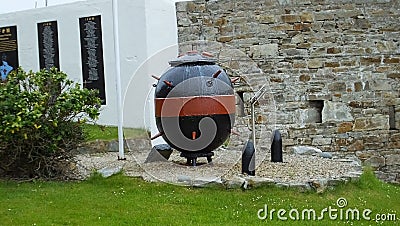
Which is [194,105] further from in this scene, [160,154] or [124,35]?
[124,35]

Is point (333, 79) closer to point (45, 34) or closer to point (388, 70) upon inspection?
point (388, 70)

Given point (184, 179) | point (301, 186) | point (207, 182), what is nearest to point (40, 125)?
point (184, 179)

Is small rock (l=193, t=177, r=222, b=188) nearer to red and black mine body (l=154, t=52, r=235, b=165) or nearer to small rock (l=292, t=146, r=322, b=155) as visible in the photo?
red and black mine body (l=154, t=52, r=235, b=165)

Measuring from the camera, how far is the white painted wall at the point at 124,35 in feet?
34.6

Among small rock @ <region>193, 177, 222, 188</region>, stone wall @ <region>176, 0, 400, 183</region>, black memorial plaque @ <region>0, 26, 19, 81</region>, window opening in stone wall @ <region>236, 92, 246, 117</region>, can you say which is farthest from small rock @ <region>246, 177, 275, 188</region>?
black memorial plaque @ <region>0, 26, 19, 81</region>

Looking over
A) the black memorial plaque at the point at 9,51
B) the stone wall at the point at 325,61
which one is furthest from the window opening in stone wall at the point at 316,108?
the black memorial plaque at the point at 9,51

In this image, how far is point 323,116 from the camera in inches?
442

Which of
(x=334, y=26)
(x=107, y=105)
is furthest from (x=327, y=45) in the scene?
(x=107, y=105)

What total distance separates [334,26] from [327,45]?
332mm

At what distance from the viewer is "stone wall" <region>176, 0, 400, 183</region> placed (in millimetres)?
11109

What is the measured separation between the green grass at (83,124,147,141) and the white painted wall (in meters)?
0.19

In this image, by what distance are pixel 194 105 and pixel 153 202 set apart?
151 cm

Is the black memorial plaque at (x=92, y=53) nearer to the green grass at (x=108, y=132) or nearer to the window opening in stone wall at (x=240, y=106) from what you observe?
the green grass at (x=108, y=132)

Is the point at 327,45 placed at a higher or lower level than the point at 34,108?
higher
